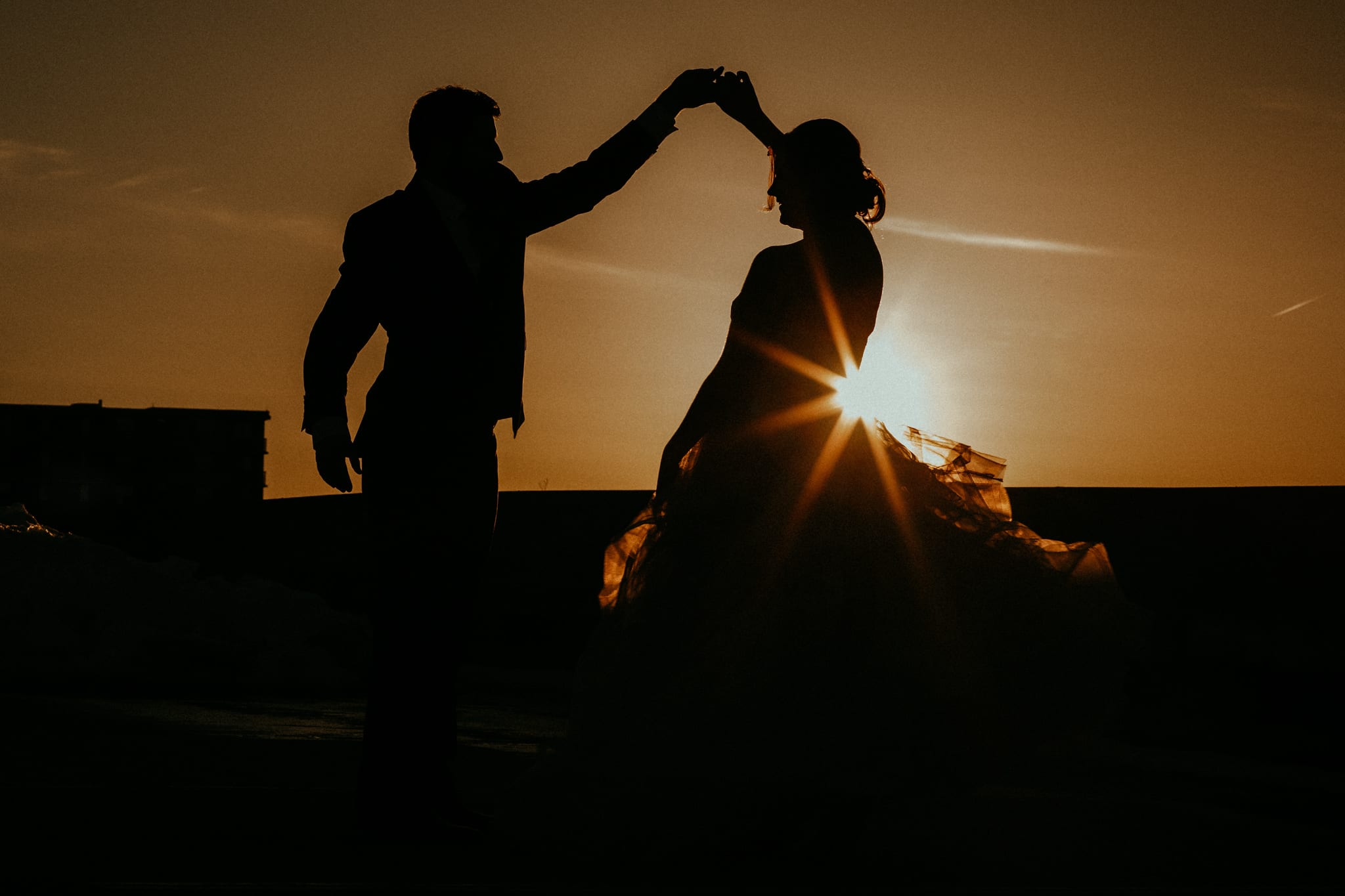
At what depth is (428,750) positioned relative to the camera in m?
5.11

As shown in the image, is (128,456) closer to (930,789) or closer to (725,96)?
(725,96)

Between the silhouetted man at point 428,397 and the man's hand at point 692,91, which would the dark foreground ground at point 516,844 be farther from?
the man's hand at point 692,91

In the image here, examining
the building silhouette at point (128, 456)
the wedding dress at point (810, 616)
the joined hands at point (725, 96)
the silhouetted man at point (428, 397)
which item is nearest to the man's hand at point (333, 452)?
the silhouetted man at point (428, 397)

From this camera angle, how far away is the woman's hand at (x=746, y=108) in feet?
18.1

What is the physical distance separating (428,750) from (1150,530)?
33.8 ft

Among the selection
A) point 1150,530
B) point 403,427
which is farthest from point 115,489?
point 403,427

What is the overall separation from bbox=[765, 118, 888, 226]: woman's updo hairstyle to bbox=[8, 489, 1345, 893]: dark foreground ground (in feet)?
6.21

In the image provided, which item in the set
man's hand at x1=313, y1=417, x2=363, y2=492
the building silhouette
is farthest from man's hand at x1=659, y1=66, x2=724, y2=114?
the building silhouette

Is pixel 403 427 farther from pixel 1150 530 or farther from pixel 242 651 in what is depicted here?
pixel 1150 530

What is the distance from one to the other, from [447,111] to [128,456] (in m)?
45.2

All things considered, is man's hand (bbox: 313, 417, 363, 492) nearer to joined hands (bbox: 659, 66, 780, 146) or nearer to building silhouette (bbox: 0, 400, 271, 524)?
joined hands (bbox: 659, 66, 780, 146)

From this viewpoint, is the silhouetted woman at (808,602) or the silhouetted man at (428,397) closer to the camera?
the silhouetted woman at (808,602)

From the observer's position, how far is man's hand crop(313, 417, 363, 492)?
16.8ft

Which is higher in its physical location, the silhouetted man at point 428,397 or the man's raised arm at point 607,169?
the man's raised arm at point 607,169
